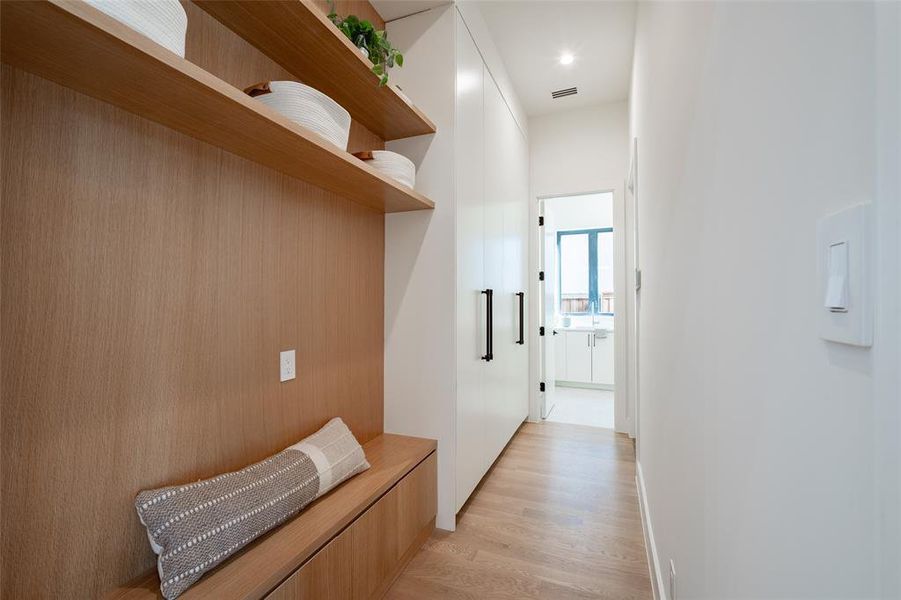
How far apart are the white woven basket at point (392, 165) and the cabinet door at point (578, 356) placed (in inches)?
170

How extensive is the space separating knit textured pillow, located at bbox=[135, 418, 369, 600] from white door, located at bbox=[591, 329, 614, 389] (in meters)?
4.62

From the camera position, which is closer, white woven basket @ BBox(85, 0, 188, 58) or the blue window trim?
white woven basket @ BBox(85, 0, 188, 58)

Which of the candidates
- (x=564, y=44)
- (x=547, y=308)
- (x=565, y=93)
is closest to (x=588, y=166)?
(x=565, y=93)

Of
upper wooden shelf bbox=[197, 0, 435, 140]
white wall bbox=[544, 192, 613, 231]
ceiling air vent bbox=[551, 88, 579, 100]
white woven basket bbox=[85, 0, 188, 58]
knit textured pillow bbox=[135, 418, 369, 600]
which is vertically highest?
ceiling air vent bbox=[551, 88, 579, 100]

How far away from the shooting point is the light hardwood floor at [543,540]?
165cm

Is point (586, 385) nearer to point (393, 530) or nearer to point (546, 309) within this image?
point (546, 309)

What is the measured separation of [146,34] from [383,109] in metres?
1.11

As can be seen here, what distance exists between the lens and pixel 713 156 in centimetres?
80

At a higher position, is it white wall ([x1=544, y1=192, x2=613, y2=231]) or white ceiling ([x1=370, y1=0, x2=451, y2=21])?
white ceiling ([x1=370, y1=0, x2=451, y2=21])

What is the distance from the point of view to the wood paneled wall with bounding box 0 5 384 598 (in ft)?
2.78

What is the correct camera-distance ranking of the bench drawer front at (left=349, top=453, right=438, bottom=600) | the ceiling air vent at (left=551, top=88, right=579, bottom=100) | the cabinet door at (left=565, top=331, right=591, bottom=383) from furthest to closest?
the cabinet door at (left=565, top=331, right=591, bottom=383) → the ceiling air vent at (left=551, top=88, right=579, bottom=100) → the bench drawer front at (left=349, top=453, right=438, bottom=600)

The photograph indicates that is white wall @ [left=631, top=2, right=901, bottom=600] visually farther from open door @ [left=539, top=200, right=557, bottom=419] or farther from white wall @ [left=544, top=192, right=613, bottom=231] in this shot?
white wall @ [left=544, top=192, right=613, bottom=231]

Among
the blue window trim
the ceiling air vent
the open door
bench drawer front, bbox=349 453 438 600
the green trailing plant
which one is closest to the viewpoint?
bench drawer front, bbox=349 453 438 600

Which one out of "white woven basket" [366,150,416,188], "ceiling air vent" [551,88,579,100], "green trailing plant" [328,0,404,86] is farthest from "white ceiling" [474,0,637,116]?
"white woven basket" [366,150,416,188]
